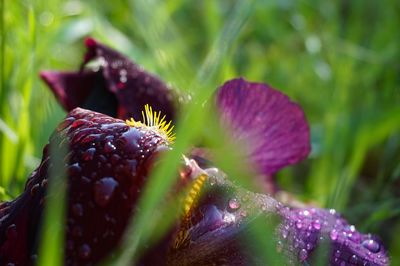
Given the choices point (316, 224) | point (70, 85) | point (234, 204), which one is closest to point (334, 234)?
point (316, 224)

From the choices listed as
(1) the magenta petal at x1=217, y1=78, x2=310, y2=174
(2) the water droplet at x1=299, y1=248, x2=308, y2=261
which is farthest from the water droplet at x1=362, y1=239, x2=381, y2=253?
(1) the magenta petal at x1=217, y1=78, x2=310, y2=174

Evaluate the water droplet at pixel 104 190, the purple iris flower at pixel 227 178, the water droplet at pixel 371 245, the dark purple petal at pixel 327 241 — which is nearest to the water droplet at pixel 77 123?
the purple iris flower at pixel 227 178

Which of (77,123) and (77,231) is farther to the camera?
(77,123)

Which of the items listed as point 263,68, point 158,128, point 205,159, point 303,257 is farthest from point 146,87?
point 263,68

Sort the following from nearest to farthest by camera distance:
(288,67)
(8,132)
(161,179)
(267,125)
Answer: (161,179) → (267,125) → (8,132) → (288,67)

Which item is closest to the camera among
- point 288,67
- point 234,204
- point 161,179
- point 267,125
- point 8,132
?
point 161,179

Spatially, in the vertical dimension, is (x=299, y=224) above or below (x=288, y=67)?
above

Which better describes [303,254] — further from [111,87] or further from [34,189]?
[111,87]
